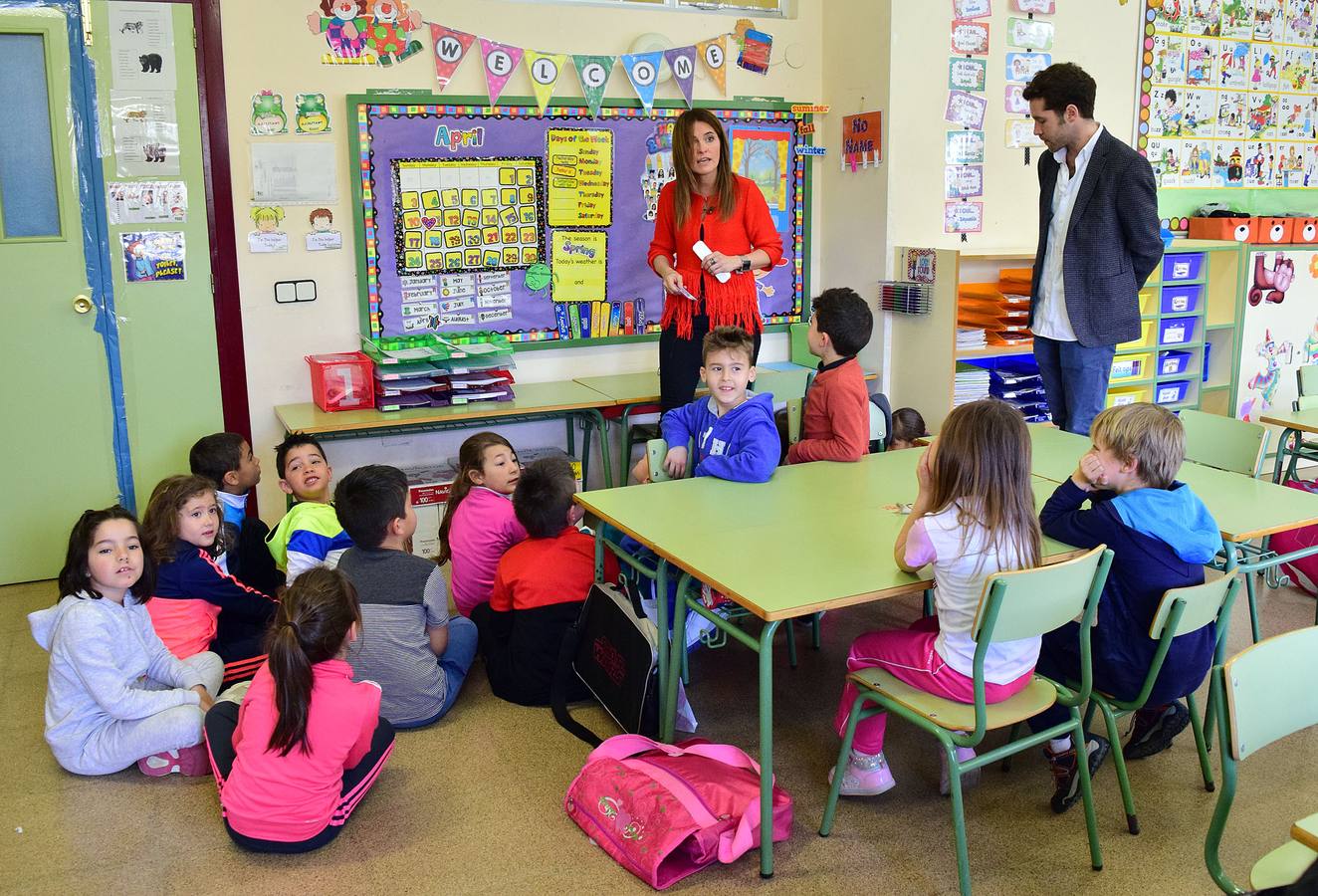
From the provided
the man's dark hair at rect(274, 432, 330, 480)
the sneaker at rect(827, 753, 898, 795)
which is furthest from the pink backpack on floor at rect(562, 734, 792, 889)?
the man's dark hair at rect(274, 432, 330, 480)

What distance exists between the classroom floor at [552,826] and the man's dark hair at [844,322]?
112 centimetres

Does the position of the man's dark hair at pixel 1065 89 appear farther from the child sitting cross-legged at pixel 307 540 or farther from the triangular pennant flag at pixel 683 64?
the child sitting cross-legged at pixel 307 540

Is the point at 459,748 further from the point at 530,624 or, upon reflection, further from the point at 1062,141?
the point at 1062,141

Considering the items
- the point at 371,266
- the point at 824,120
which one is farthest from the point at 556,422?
the point at 824,120

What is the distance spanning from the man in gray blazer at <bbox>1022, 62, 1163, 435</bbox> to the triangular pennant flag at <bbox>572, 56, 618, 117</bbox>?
1736 mm

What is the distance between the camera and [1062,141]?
13.1ft

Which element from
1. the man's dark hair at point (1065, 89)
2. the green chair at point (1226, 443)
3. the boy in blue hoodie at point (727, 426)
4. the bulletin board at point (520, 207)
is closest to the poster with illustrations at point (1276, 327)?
the man's dark hair at point (1065, 89)

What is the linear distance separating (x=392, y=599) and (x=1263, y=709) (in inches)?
79.6

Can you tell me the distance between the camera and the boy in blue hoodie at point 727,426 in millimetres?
3125

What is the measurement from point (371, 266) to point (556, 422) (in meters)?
1.06

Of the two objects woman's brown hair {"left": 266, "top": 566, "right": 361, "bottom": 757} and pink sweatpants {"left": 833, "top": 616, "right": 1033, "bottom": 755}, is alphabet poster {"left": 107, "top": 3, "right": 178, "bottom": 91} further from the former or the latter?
pink sweatpants {"left": 833, "top": 616, "right": 1033, "bottom": 755}

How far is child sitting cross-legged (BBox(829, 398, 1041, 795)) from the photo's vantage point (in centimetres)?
233

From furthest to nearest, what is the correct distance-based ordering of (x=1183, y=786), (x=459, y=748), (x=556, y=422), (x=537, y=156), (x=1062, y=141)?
(x=556, y=422)
(x=537, y=156)
(x=1062, y=141)
(x=459, y=748)
(x=1183, y=786)

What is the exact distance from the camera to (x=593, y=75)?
4766 millimetres
